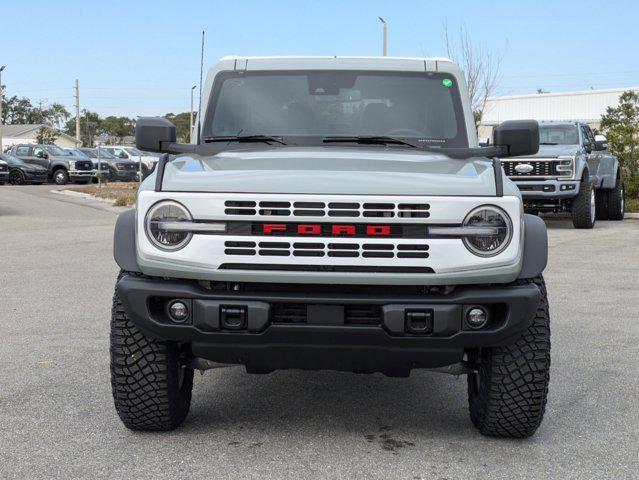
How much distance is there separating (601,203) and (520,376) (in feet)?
52.7

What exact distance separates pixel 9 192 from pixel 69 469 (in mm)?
28426

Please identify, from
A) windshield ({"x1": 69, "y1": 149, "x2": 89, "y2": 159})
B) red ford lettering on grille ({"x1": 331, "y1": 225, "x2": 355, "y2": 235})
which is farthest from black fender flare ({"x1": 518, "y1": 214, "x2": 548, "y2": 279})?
windshield ({"x1": 69, "y1": 149, "x2": 89, "y2": 159})

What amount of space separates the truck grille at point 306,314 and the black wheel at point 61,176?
36593mm

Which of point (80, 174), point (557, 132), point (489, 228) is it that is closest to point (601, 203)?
point (557, 132)

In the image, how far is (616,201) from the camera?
19.2m

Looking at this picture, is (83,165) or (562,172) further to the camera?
(83,165)

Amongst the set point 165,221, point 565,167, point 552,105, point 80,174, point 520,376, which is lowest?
point 520,376

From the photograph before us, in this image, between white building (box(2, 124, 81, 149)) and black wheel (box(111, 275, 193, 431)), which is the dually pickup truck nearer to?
black wheel (box(111, 275, 193, 431))

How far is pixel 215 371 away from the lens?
233 inches

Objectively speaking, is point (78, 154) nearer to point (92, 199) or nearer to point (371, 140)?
point (92, 199)

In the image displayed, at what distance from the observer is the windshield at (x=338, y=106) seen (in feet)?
17.5

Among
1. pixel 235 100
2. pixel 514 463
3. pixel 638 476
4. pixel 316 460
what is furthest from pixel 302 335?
pixel 235 100

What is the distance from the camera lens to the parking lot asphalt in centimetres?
407

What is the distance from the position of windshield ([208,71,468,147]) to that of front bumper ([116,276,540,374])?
1524mm
